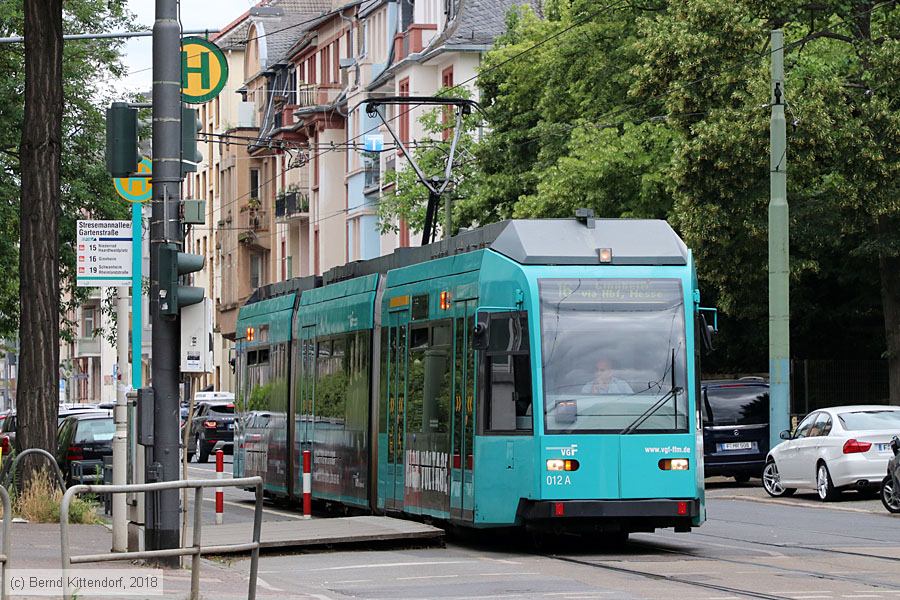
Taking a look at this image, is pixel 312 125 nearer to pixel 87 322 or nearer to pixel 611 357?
pixel 87 322

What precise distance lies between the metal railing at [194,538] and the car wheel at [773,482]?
19056 millimetres

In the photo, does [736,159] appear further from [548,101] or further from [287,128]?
[287,128]

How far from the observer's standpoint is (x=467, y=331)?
61.7 feet

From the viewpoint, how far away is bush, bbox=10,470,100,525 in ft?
70.5

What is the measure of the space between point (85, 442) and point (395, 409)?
13461 mm

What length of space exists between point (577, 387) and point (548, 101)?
1214 inches

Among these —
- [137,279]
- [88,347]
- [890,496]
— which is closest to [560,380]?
[137,279]

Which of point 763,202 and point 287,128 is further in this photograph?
point 287,128

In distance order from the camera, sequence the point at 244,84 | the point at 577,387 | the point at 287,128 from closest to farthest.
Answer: the point at 577,387 < the point at 287,128 < the point at 244,84

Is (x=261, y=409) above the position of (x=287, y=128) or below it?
below

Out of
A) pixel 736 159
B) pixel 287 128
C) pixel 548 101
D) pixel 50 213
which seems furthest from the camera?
pixel 287 128

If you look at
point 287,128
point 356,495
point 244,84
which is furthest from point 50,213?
point 244,84

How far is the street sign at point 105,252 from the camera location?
59.1 feet

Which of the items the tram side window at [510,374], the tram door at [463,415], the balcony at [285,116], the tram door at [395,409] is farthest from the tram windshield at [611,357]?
the balcony at [285,116]
